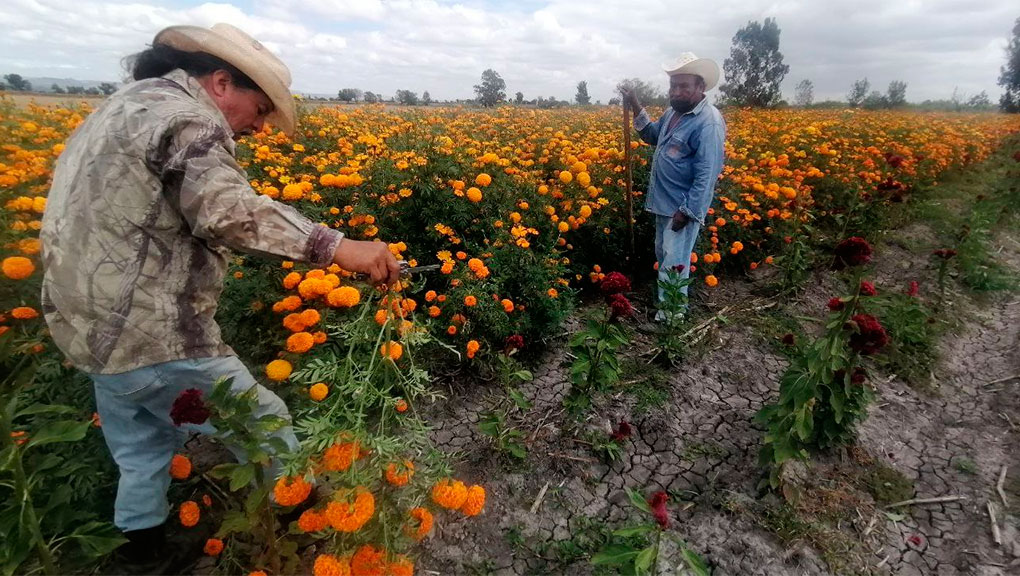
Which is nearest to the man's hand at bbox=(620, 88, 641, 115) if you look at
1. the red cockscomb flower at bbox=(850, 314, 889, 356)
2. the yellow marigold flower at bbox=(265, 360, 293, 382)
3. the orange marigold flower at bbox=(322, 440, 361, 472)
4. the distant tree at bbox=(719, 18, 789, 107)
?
the red cockscomb flower at bbox=(850, 314, 889, 356)

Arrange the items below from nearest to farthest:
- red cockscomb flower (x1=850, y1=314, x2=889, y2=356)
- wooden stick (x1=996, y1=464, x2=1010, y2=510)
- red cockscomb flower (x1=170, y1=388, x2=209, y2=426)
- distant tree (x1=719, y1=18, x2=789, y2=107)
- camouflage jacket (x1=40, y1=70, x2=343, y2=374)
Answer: red cockscomb flower (x1=170, y1=388, x2=209, y2=426), camouflage jacket (x1=40, y1=70, x2=343, y2=374), red cockscomb flower (x1=850, y1=314, x2=889, y2=356), wooden stick (x1=996, y1=464, x2=1010, y2=510), distant tree (x1=719, y1=18, x2=789, y2=107)

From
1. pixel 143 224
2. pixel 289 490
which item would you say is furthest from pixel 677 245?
pixel 143 224

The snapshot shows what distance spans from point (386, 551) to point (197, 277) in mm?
1065

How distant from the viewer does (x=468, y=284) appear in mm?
2912

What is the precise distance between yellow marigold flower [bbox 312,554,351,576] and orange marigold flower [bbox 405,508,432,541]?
22cm

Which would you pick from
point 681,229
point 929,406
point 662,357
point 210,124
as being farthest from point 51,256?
point 929,406

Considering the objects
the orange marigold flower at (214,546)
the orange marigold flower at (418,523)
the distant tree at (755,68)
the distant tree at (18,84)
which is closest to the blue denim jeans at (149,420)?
the orange marigold flower at (214,546)

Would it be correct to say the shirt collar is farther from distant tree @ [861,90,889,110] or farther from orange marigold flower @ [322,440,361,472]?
distant tree @ [861,90,889,110]

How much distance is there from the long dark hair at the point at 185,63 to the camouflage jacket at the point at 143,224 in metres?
0.10

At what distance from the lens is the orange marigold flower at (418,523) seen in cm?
158

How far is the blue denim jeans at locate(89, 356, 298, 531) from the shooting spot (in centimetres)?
157

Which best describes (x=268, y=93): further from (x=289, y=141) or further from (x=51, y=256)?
(x=289, y=141)

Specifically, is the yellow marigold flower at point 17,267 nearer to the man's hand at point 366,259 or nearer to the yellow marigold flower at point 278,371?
the yellow marigold flower at point 278,371

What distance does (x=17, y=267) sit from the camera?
1857 millimetres
